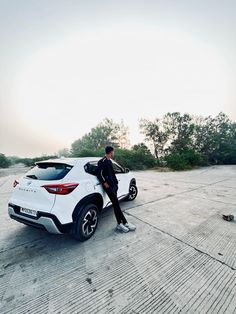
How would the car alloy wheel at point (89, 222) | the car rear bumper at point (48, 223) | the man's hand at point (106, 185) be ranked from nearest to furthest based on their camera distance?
the car rear bumper at point (48, 223)
the car alloy wheel at point (89, 222)
the man's hand at point (106, 185)

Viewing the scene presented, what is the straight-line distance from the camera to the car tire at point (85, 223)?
105 inches

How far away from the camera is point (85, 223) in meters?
2.85

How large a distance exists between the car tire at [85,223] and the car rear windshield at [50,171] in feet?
2.32

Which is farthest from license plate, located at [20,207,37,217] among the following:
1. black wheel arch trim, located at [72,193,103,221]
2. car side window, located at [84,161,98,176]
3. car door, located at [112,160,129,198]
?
car door, located at [112,160,129,198]

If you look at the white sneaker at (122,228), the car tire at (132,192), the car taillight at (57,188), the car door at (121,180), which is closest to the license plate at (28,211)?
the car taillight at (57,188)

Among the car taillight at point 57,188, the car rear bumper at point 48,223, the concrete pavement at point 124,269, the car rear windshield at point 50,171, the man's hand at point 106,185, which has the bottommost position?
the concrete pavement at point 124,269

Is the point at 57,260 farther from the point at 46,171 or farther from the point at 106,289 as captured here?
the point at 46,171

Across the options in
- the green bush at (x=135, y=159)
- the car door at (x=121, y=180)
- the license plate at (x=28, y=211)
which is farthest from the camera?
the green bush at (x=135, y=159)

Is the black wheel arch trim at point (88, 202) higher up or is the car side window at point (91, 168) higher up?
the car side window at point (91, 168)

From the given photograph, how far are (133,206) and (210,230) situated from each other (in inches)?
77.8

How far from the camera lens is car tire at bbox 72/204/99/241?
2.67 metres

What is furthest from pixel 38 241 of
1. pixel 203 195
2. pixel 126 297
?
pixel 203 195

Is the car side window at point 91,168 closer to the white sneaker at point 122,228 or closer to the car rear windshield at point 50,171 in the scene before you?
the car rear windshield at point 50,171

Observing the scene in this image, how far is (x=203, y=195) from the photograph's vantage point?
19.2 feet
